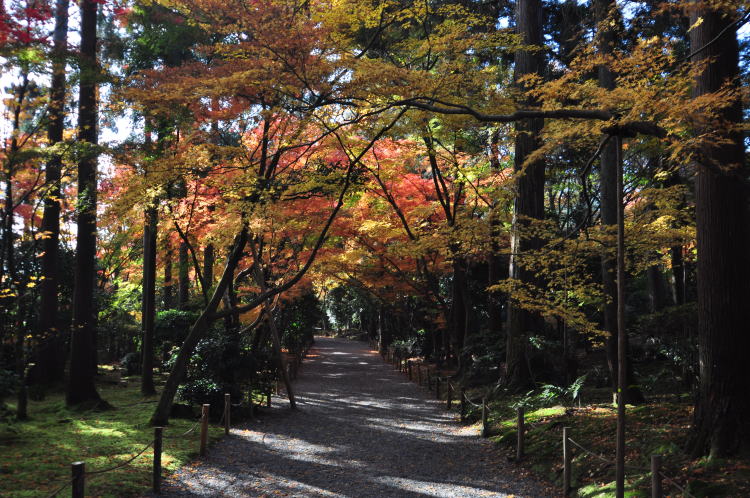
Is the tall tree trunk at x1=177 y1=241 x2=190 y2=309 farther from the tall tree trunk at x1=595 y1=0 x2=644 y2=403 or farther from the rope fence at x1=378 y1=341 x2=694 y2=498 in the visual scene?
the tall tree trunk at x1=595 y1=0 x2=644 y2=403

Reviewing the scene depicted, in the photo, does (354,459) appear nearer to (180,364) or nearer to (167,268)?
(180,364)

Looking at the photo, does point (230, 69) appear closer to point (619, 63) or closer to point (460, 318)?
point (619, 63)

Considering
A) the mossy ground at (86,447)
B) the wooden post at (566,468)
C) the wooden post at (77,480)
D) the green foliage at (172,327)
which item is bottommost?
the mossy ground at (86,447)

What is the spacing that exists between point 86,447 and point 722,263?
9.83 meters

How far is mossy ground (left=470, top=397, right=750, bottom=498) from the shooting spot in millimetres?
5773

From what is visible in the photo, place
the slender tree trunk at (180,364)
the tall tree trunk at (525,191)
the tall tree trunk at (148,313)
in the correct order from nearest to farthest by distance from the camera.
→ the slender tree trunk at (180,364), the tall tree trunk at (525,191), the tall tree trunk at (148,313)

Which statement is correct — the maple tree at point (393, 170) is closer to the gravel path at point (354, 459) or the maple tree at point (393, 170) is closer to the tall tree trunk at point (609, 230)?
the tall tree trunk at point (609, 230)

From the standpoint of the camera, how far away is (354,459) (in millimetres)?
9492

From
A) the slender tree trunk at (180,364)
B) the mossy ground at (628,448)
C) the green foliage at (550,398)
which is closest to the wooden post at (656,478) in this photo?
the mossy ground at (628,448)

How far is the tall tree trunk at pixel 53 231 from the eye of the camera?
12.2 m

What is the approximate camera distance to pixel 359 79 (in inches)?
331

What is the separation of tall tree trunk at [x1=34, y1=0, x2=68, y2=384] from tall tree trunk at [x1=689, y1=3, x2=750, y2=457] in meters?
11.9

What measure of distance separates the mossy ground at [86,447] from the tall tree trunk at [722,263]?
24.1ft

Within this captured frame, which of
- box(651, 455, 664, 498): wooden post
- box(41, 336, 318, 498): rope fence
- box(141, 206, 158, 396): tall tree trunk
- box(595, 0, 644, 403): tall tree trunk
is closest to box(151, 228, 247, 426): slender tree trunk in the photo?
box(41, 336, 318, 498): rope fence
